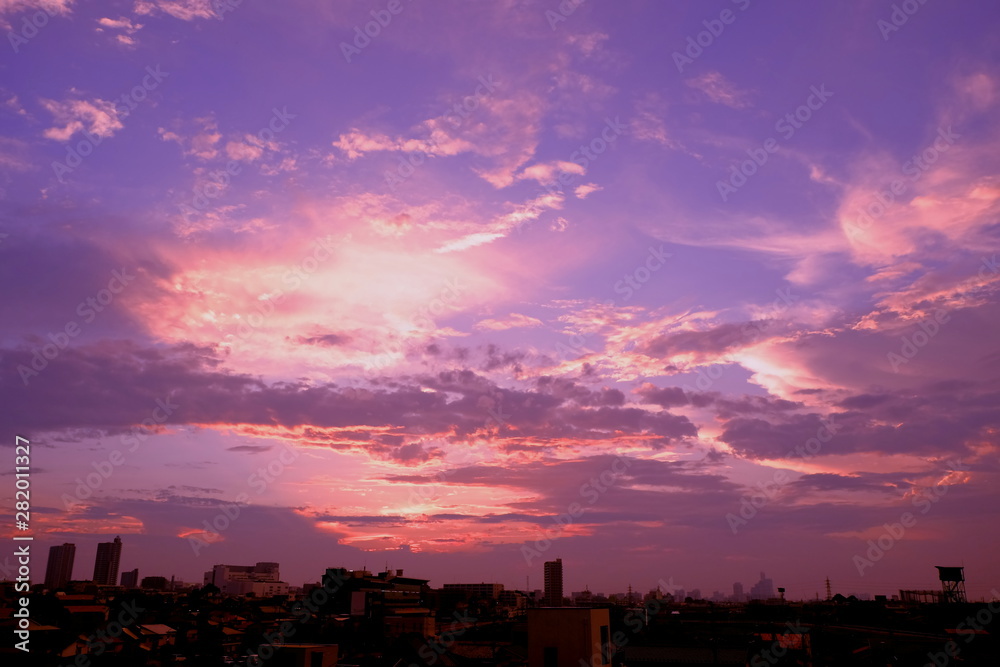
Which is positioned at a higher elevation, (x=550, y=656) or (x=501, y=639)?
(x=550, y=656)

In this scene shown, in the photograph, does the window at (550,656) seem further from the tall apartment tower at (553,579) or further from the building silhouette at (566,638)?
the tall apartment tower at (553,579)

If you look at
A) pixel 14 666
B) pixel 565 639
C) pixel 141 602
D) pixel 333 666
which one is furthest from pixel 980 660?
pixel 141 602

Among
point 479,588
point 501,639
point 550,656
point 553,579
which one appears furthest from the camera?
point 553,579

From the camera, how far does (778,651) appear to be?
118 feet

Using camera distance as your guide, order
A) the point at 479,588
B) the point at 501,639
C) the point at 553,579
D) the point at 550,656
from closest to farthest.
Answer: the point at 550,656 → the point at 501,639 → the point at 479,588 → the point at 553,579

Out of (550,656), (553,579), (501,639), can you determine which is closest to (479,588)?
(553,579)

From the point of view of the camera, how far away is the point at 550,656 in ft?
80.6

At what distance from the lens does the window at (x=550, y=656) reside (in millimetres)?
24438

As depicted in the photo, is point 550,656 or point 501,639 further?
point 501,639

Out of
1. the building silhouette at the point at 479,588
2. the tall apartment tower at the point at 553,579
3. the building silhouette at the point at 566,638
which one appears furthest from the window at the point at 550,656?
the tall apartment tower at the point at 553,579

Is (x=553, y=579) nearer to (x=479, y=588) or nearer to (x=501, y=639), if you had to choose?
(x=479, y=588)

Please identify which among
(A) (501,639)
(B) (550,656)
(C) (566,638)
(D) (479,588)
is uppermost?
(C) (566,638)

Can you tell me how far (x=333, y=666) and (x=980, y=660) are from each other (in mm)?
33251

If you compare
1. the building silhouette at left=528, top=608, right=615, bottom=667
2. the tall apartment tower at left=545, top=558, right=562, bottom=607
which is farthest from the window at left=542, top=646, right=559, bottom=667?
the tall apartment tower at left=545, top=558, right=562, bottom=607
